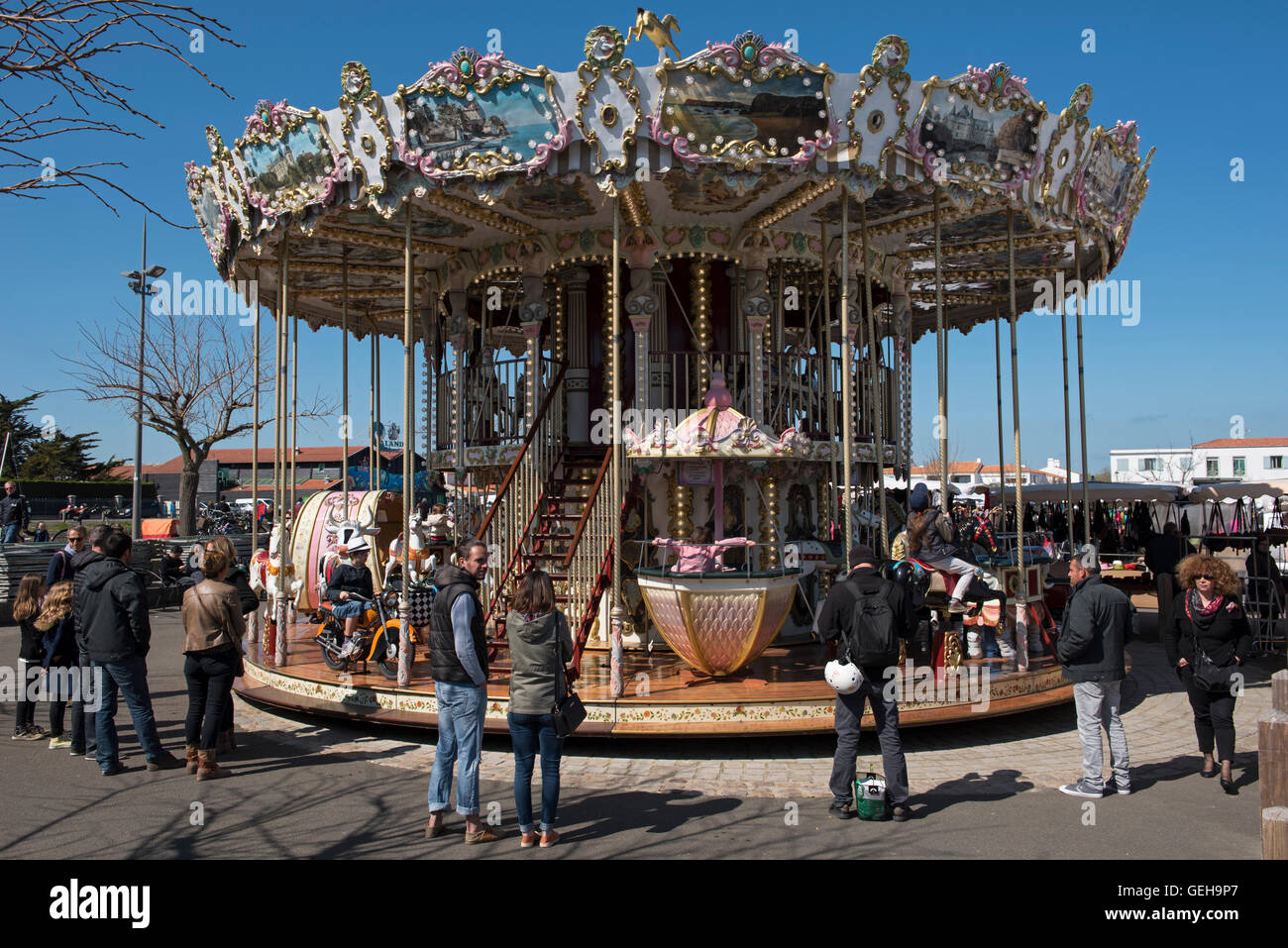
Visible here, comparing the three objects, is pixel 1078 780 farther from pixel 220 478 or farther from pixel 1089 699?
pixel 220 478

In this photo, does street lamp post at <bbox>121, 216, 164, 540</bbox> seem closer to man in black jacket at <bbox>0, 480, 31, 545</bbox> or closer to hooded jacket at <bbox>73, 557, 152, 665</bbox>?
man in black jacket at <bbox>0, 480, 31, 545</bbox>

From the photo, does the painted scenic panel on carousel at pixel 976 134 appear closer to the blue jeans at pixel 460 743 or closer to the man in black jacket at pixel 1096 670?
the man in black jacket at pixel 1096 670

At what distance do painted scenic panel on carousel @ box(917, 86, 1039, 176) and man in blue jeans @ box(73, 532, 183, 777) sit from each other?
8596 mm

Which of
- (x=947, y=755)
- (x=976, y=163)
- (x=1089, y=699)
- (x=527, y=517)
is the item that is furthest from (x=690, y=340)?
(x=1089, y=699)

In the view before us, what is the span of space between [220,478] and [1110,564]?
48.5 m

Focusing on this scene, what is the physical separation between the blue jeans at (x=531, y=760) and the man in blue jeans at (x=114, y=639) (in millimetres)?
3568

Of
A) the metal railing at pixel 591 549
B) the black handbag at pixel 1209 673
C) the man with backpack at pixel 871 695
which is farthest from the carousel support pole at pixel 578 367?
the black handbag at pixel 1209 673

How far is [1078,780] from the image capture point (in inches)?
291

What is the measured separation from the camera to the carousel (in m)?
9.48

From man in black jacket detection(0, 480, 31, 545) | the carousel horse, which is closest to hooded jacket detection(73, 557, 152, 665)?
the carousel horse

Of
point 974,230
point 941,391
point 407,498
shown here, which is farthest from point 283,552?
point 974,230

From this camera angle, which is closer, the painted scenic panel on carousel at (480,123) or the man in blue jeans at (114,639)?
the man in blue jeans at (114,639)

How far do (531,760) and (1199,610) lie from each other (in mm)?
5286

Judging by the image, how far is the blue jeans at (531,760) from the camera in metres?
5.95
